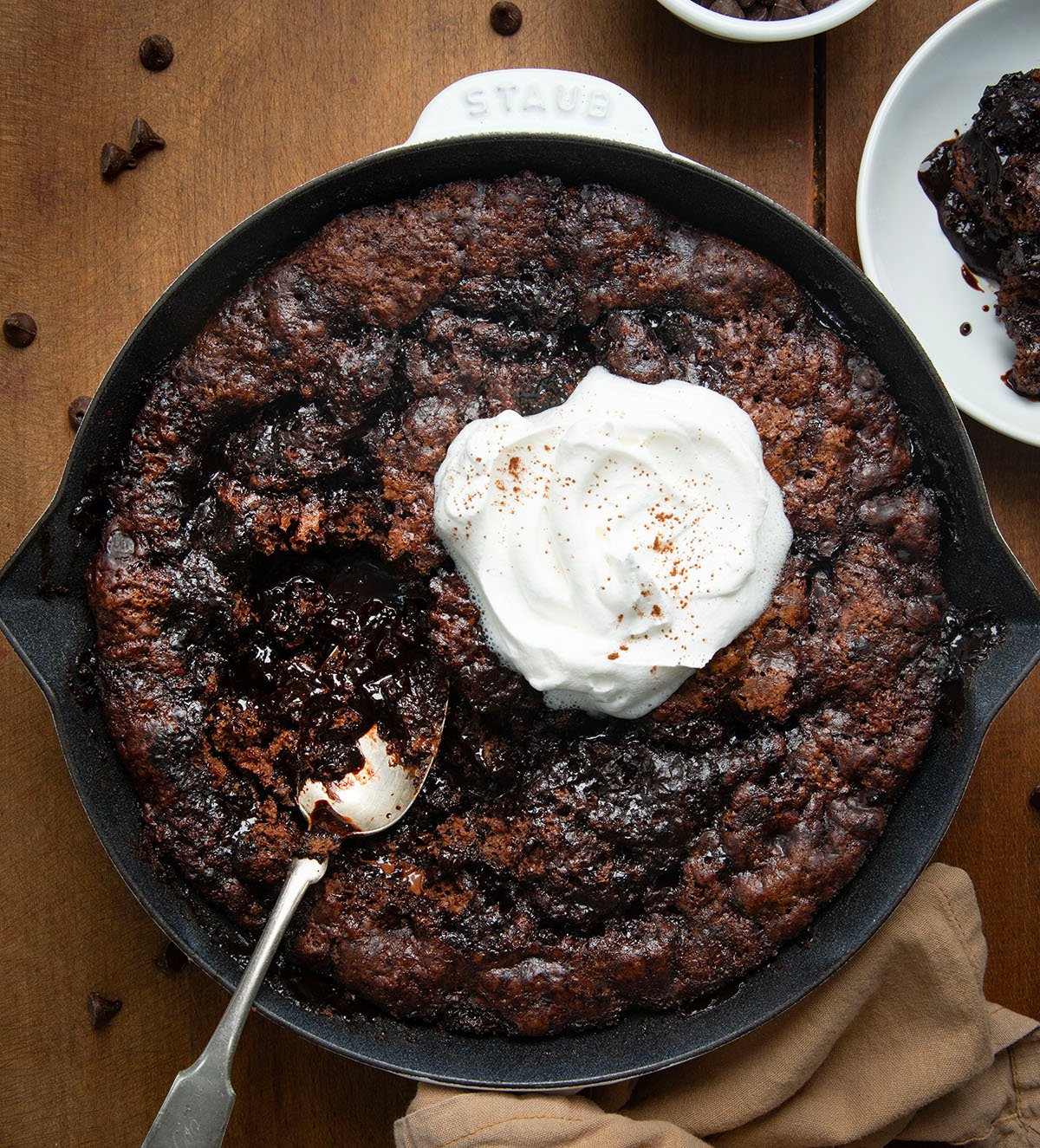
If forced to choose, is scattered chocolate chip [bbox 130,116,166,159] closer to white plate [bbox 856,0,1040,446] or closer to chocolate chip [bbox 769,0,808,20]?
chocolate chip [bbox 769,0,808,20]

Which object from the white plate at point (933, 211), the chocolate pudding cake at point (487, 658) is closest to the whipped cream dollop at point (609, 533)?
the chocolate pudding cake at point (487, 658)

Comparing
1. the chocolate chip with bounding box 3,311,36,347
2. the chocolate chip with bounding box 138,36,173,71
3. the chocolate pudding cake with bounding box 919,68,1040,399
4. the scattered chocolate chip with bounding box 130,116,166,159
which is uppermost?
the chocolate chip with bounding box 138,36,173,71

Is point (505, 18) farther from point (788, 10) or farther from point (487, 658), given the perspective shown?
point (487, 658)

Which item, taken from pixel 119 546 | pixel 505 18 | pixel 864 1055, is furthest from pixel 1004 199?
pixel 119 546

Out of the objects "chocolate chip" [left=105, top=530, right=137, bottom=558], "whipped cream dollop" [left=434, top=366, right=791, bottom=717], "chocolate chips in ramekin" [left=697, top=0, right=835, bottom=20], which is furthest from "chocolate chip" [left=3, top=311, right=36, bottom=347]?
"chocolate chips in ramekin" [left=697, top=0, right=835, bottom=20]

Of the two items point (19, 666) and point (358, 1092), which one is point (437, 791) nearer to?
point (358, 1092)

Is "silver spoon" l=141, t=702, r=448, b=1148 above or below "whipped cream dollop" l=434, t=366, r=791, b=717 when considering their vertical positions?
below

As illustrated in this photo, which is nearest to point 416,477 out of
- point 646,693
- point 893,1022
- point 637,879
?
point 646,693
